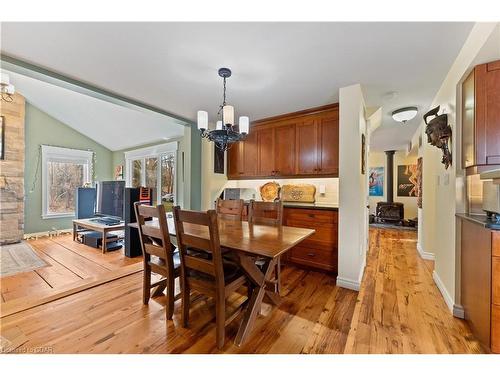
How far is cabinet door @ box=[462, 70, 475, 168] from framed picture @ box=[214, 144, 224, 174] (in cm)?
324

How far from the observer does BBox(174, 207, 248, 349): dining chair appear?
55.1 inches

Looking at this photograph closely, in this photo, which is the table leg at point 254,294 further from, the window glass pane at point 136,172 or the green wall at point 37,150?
the green wall at point 37,150

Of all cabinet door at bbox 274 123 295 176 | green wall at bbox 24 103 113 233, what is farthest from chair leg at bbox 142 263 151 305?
green wall at bbox 24 103 113 233

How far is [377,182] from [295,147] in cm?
513

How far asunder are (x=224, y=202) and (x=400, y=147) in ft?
19.3

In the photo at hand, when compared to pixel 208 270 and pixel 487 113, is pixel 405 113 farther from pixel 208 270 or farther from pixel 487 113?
pixel 208 270

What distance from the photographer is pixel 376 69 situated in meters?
2.07

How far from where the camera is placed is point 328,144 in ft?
9.96

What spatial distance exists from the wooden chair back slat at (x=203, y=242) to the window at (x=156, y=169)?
3.84 m

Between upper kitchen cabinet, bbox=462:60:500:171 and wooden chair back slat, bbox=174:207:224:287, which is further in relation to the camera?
upper kitchen cabinet, bbox=462:60:500:171

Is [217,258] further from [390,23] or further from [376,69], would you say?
[376,69]

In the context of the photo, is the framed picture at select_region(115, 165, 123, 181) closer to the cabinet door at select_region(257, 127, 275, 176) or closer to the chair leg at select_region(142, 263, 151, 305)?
the cabinet door at select_region(257, 127, 275, 176)

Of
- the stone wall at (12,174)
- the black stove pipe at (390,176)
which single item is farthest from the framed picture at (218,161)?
the black stove pipe at (390,176)
